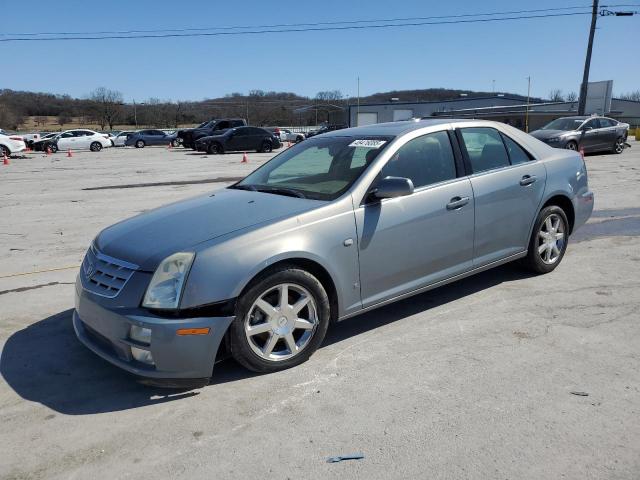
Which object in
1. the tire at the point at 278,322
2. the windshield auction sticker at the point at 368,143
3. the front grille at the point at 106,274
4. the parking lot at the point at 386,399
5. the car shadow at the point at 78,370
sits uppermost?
the windshield auction sticker at the point at 368,143

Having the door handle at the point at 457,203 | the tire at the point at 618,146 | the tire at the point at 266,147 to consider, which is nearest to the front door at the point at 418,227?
the door handle at the point at 457,203

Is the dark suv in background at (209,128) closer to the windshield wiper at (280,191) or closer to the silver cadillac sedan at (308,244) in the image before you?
the silver cadillac sedan at (308,244)

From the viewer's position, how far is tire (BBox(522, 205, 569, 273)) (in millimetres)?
5203

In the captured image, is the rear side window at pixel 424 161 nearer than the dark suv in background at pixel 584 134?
Yes

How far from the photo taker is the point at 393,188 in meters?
3.79

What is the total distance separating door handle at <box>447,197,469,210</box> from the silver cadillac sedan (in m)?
0.01

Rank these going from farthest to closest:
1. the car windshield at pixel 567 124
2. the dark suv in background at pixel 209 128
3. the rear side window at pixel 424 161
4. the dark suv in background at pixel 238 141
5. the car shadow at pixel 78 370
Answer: the dark suv in background at pixel 209 128 → the dark suv in background at pixel 238 141 → the car windshield at pixel 567 124 → the rear side window at pixel 424 161 → the car shadow at pixel 78 370

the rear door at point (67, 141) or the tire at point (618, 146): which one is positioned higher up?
the tire at point (618, 146)

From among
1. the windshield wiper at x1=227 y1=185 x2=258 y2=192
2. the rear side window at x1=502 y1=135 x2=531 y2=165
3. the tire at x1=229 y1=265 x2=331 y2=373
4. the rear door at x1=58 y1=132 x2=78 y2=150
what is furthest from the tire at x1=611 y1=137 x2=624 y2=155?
the rear door at x1=58 y1=132 x2=78 y2=150

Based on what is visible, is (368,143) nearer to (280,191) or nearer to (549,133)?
(280,191)

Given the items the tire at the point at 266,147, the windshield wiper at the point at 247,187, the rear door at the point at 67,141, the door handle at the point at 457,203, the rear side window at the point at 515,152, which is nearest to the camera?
the door handle at the point at 457,203

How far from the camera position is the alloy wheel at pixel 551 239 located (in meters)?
5.29

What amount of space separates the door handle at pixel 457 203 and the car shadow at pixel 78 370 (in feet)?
3.08

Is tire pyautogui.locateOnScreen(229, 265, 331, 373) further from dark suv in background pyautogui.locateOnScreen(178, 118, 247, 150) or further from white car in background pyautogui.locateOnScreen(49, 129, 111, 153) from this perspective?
white car in background pyautogui.locateOnScreen(49, 129, 111, 153)
